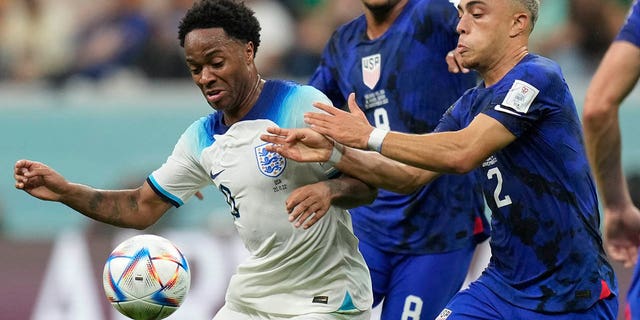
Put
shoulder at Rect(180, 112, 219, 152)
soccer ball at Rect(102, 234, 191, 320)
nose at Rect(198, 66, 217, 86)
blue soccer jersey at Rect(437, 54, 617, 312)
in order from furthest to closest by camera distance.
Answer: soccer ball at Rect(102, 234, 191, 320) < shoulder at Rect(180, 112, 219, 152) < nose at Rect(198, 66, 217, 86) < blue soccer jersey at Rect(437, 54, 617, 312)

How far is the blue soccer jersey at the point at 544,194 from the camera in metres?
5.62

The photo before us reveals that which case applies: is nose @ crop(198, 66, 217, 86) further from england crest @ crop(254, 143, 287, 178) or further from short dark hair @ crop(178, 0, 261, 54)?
england crest @ crop(254, 143, 287, 178)

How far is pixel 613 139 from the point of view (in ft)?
17.7

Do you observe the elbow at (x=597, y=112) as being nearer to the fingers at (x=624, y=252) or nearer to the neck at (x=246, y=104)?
the fingers at (x=624, y=252)

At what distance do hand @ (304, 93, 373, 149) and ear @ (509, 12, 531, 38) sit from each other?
0.83 meters

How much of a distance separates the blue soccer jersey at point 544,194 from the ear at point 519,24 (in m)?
0.13

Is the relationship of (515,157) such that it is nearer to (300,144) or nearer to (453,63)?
(300,144)

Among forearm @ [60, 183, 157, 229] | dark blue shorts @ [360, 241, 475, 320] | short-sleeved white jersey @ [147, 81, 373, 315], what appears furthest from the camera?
dark blue shorts @ [360, 241, 475, 320]

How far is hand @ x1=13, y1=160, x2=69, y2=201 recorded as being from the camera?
6.23 metres

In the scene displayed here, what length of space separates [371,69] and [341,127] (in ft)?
5.82

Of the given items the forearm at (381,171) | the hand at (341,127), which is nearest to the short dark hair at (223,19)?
the hand at (341,127)

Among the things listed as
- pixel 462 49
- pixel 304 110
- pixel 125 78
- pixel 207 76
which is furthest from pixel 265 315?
pixel 125 78

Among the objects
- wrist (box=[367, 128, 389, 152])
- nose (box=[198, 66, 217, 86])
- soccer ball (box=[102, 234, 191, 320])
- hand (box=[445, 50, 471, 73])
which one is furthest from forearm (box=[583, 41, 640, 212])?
soccer ball (box=[102, 234, 191, 320])

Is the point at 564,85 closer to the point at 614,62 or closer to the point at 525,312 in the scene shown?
the point at 614,62
